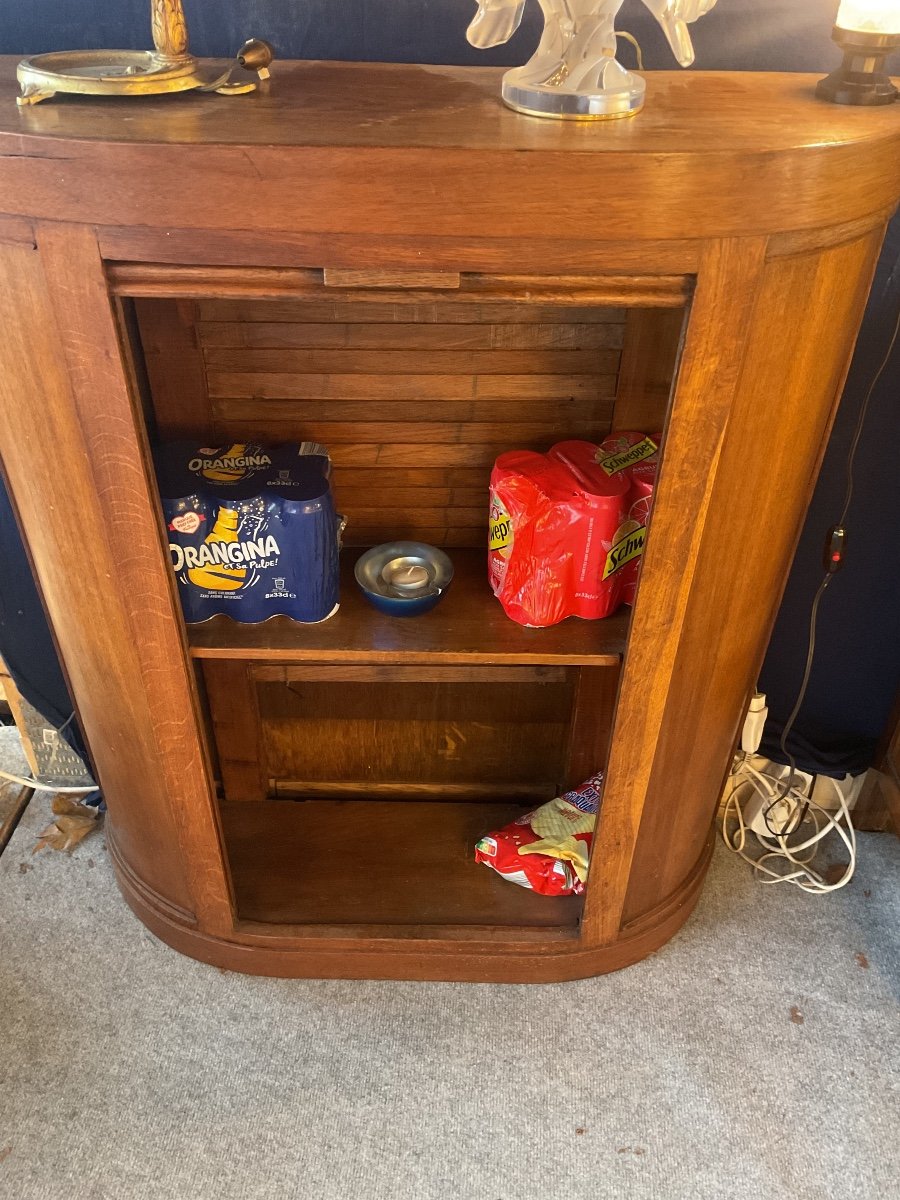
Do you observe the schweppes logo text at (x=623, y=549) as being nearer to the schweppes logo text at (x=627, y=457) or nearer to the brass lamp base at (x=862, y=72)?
the schweppes logo text at (x=627, y=457)

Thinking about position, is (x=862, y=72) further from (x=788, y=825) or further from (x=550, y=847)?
(x=788, y=825)

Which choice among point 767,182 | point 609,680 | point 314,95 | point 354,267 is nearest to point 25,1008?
point 609,680

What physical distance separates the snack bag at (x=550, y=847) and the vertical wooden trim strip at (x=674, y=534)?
0.35ft

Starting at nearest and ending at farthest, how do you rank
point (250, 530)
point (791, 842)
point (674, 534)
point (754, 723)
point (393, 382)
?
point (674, 534) → point (250, 530) → point (393, 382) → point (754, 723) → point (791, 842)

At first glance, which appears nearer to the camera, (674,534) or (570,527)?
(674,534)

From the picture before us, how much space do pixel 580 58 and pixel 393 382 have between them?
471mm

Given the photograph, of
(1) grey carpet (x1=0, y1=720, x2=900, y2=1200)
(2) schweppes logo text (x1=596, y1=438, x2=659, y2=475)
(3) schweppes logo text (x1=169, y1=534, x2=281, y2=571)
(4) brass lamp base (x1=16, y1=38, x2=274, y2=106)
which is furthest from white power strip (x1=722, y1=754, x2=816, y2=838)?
(4) brass lamp base (x1=16, y1=38, x2=274, y2=106)

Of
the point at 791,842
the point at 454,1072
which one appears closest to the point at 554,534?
the point at 454,1072

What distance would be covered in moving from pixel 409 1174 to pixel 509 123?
1.30m

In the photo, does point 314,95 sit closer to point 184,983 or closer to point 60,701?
point 60,701

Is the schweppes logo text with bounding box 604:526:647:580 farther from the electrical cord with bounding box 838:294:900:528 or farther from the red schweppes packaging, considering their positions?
the electrical cord with bounding box 838:294:900:528

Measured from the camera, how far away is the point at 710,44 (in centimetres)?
115

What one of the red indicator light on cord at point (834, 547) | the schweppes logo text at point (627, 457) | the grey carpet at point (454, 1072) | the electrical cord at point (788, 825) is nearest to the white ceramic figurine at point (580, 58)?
the schweppes logo text at point (627, 457)

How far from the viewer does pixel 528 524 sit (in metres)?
1.20
